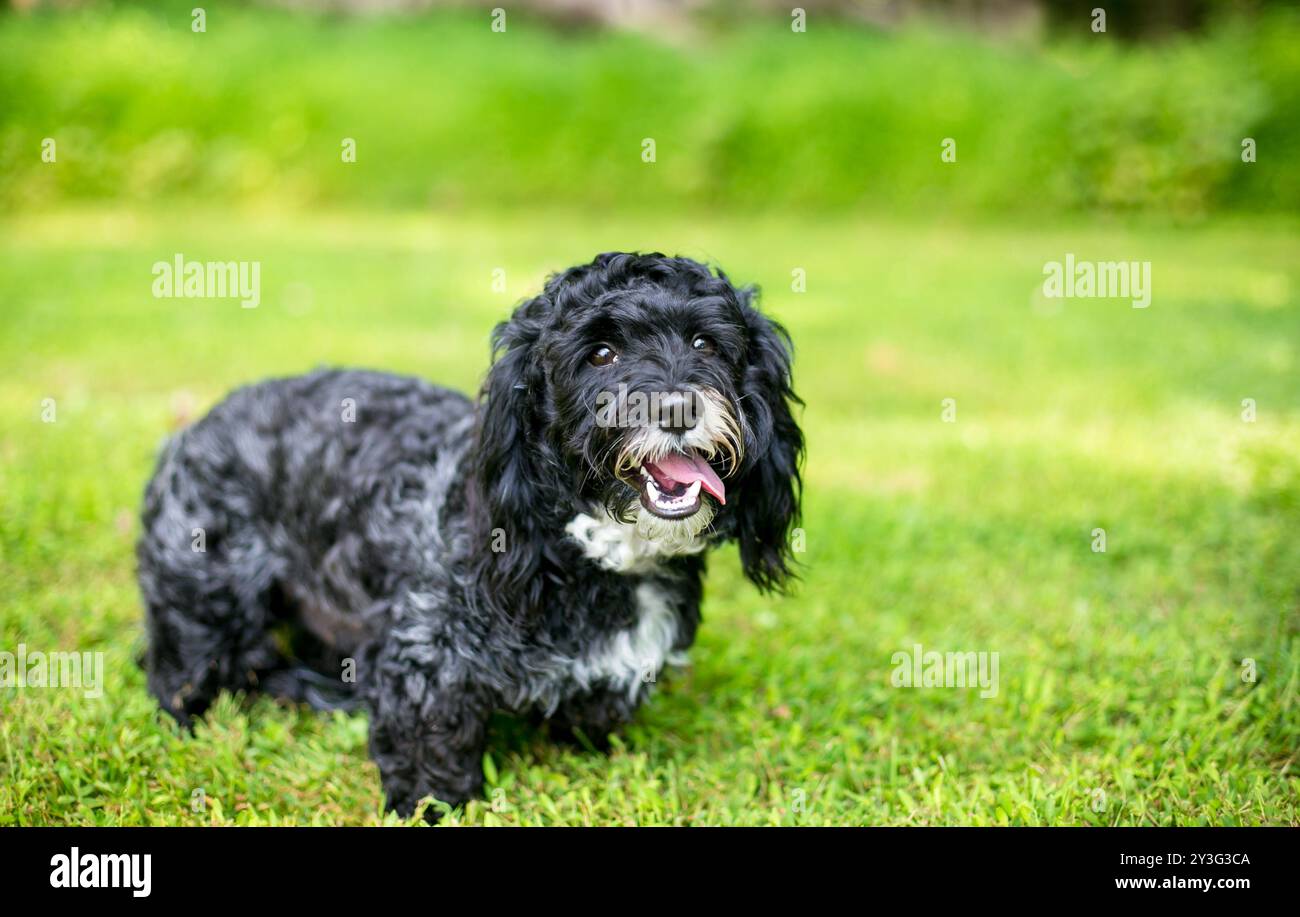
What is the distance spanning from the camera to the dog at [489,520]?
10.2 ft

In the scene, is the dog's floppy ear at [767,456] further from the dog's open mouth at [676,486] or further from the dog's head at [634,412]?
the dog's open mouth at [676,486]

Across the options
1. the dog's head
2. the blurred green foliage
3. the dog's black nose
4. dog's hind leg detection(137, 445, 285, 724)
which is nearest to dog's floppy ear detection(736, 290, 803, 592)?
the dog's head

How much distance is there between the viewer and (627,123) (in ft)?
49.3

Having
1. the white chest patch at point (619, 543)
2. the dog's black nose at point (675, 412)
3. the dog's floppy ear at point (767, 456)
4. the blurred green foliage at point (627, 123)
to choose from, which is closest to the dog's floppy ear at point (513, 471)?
the white chest patch at point (619, 543)

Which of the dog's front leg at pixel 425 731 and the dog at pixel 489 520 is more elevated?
the dog at pixel 489 520

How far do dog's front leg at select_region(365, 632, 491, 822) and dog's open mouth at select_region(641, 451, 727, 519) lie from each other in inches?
34.0

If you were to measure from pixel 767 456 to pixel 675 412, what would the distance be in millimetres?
583

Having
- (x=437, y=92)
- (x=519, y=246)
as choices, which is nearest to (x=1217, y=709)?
(x=519, y=246)

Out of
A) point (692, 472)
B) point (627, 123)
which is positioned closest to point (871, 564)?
point (692, 472)

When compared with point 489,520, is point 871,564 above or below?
below

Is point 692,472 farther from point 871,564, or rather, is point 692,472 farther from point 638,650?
point 871,564

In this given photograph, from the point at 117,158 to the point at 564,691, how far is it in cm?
1271

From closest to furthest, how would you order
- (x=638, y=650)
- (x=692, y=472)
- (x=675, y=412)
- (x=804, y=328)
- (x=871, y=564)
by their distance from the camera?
(x=675, y=412), (x=692, y=472), (x=638, y=650), (x=871, y=564), (x=804, y=328)

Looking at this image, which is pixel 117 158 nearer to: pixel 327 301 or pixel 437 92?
pixel 437 92
